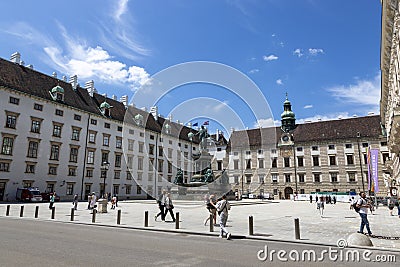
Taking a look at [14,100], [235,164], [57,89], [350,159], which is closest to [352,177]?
[350,159]

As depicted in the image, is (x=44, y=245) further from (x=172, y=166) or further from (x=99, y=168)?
(x=172, y=166)

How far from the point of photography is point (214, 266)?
695 cm

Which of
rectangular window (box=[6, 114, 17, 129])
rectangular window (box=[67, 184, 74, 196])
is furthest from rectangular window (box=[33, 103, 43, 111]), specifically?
rectangular window (box=[67, 184, 74, 196])

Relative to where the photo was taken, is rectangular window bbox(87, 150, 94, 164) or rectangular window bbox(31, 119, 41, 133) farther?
rectangular window bbox(87, 150, 94, 164)

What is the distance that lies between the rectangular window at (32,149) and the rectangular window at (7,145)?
99.2 inches

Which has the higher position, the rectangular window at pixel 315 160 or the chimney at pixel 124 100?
the chimney at pixel 124 100

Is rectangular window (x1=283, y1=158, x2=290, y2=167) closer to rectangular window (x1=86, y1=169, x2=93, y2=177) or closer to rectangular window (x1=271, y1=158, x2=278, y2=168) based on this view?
rectangular window (x1=271, y1=158, x2=278, y2=168)

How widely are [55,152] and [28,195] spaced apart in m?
8.70

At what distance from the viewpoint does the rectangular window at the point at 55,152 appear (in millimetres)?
44125

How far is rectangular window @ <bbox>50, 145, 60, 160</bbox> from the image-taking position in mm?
44125

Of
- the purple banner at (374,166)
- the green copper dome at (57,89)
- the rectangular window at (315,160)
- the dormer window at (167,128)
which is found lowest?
the purple banner at (374,166)

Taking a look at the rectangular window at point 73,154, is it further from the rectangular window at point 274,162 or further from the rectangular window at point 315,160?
the rectangular window at point 315,160

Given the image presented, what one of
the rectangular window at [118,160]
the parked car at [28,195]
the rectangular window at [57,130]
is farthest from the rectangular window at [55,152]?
the rectangular window at [118,160]

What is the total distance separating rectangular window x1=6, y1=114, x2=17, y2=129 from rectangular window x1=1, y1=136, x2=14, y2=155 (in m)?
1.70
